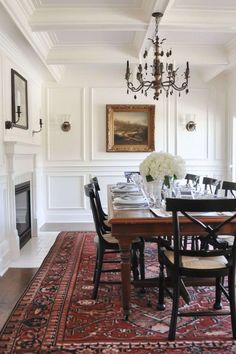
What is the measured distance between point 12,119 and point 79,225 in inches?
97.6

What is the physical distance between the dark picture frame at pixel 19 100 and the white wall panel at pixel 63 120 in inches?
51.8

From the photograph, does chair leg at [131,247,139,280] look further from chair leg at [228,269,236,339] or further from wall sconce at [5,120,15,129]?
wall sconce at [5,120,15,129]

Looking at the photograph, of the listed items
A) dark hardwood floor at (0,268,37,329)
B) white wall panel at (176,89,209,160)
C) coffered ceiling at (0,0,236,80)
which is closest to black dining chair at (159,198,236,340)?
dark hardwood floor at (0,268,37,329)

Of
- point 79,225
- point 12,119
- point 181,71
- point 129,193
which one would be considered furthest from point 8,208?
point 181,71

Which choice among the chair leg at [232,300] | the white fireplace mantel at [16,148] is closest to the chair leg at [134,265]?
the chair leg at [232,300]

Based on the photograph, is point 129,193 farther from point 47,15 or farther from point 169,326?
point 47,15

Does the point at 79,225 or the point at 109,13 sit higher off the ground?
the point at 109,13

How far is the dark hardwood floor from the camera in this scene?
8.90 feet

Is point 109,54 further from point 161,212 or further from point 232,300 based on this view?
point 232,300

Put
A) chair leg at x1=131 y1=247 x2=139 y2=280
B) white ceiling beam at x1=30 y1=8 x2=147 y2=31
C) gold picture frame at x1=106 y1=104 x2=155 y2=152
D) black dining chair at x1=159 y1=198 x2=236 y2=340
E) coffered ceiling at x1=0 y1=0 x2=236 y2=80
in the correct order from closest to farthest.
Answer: black dining chair at x1=159 y1=198 x2=236 y2=340 → chair leg at x1=131 y1=247 x2=139 y2=280 → coffered ceiling at x1=0 y1=0 x2=236 y2=80 → white ceiling beam at x1=30 y1=8 x2=147 y2=31 → gold picture frame at x1=106 y1=104 x2=155 y2=152

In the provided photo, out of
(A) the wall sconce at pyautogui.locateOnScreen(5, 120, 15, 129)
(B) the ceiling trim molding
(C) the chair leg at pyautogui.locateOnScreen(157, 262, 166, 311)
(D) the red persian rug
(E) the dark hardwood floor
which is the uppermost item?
(B) the ceiling trim molding

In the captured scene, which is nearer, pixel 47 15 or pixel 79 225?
pixel 47 15

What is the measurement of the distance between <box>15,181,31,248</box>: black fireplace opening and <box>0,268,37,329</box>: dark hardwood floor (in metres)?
1.01

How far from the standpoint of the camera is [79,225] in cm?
597
